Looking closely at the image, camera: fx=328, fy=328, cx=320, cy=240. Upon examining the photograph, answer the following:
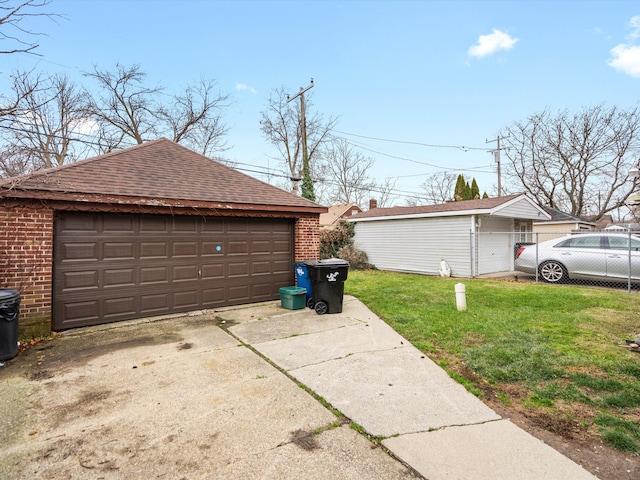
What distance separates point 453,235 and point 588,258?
13.5 ft

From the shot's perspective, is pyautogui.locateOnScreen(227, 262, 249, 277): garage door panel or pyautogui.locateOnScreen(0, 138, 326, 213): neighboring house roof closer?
pyautogui.locateOnScreen(0, 138, 326, 213): neighboring house roof

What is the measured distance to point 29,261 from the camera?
16.7 feet

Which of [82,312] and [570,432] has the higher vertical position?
[82,312]

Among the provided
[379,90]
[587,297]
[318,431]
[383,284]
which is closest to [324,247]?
[383,284]

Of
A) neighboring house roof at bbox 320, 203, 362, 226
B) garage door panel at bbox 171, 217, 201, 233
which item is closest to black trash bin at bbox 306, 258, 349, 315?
garage door panel at bbox 171, 217, 201, 233

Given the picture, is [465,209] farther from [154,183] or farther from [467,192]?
[467,192]

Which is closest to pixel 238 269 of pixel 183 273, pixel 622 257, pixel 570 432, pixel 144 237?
pixel 183 273

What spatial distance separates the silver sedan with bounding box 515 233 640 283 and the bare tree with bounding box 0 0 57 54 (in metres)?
12.2


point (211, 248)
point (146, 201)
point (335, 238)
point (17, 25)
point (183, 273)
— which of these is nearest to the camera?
point (17, 25)

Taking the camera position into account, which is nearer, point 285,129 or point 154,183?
point 154,183

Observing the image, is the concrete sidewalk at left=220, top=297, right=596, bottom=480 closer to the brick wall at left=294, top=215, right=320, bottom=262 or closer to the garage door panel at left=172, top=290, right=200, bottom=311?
the garage door panel at left=172, top=290, right=200, bottom=311

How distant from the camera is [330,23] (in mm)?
12102

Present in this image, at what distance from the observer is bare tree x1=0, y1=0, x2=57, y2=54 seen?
12.7 feet

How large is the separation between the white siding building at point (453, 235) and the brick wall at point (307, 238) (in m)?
6.52
